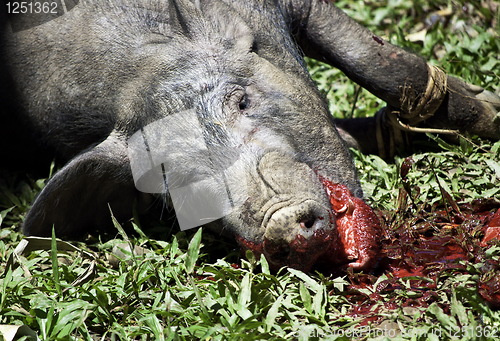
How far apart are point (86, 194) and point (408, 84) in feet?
5.93

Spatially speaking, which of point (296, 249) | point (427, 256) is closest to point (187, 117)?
point (296, 249)

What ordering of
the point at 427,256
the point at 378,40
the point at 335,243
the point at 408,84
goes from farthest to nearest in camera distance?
the point at 378,40, the point at 408,84, the point at 427,256, the point at 335,243

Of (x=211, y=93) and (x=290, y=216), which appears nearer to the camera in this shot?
(x=290, y=216)

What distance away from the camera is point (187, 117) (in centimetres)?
364

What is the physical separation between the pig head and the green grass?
183 millimetres

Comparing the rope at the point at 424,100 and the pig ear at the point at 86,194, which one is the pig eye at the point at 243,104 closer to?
the pig ear at the point at 86,194

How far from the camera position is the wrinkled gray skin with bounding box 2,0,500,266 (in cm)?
344

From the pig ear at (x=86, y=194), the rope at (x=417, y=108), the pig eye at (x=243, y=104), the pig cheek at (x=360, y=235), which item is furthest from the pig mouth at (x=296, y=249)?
the rope at (x=417, y=108)

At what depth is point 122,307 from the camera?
3.28 meters

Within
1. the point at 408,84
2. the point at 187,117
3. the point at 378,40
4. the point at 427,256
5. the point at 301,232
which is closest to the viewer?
the point at 301,232

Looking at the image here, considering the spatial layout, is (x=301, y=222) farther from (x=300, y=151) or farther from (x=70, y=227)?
(x=70, y=227)

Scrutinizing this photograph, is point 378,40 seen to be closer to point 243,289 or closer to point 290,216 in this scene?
point 290,216

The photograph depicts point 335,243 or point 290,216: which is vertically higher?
point 290,216

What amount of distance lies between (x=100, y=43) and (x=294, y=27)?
Result: 1.14 metres
